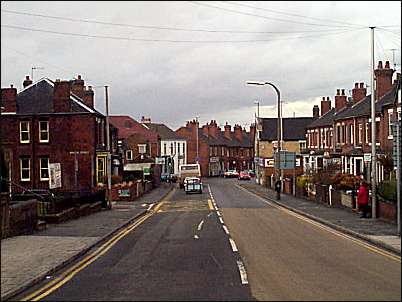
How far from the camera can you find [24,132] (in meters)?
56.3

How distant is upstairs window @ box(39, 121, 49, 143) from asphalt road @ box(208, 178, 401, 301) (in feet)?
106

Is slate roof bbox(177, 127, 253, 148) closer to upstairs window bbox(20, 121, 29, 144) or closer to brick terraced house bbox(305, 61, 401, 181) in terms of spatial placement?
brick terraced house bbox(305, 61, 401, 181)

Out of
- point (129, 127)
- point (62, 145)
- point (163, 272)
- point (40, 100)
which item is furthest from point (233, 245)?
point (129, 127)

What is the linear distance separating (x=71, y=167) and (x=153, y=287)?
44.1m

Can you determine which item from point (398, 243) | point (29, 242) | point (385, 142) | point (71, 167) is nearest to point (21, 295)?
point (29, 242)

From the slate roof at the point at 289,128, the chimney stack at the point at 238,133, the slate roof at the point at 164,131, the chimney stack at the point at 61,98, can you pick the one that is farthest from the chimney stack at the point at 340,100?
the chimney stack at the point at 238,133

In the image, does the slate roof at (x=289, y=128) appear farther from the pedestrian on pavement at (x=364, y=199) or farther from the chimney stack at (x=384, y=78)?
the pedestrian on pavement at (x=364, y=199)

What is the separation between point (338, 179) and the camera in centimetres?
4206

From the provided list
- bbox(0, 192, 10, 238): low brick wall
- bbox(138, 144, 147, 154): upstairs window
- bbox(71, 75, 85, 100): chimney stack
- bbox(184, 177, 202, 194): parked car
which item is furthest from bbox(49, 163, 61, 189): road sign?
bbox(138, 144, 147, 154): upstairs window

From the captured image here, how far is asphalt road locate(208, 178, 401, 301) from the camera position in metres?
12.2

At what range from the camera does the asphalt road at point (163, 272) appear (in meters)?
12.6

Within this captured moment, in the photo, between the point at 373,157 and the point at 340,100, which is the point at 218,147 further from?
the point at 373,157

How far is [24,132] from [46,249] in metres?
37.3

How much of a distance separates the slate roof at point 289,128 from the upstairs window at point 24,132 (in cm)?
5451
